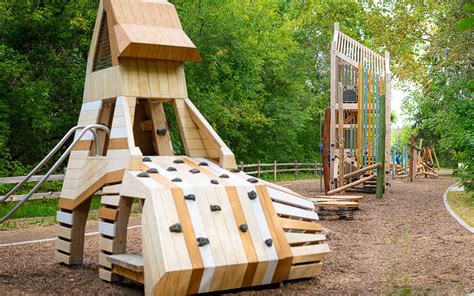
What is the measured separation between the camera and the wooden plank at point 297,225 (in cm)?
681

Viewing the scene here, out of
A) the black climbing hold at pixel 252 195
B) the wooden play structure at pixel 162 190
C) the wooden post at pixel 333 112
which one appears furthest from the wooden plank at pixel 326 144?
the black climbing hold at pixel 252 195

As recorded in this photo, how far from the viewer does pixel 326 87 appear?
42031 mm

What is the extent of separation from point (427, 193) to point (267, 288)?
15332mm

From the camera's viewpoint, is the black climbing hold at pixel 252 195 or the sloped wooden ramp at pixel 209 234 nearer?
the sloped wooden ramp at pixel 209 234

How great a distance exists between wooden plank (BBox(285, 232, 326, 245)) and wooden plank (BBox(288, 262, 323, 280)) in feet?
0.80

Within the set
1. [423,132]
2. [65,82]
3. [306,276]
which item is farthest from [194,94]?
[423,132]

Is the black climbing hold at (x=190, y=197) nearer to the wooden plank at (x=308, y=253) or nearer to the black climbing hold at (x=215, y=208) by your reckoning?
the black climbing hold at (x=215, y=208)

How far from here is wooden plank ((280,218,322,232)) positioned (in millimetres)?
6809

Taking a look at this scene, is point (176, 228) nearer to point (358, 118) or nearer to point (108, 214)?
point (108, 214)

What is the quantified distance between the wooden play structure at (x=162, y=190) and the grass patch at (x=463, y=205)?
20.2 feet

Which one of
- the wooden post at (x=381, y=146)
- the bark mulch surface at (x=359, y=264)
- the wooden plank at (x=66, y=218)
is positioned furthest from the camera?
the wooden post at (x=381, y=146)

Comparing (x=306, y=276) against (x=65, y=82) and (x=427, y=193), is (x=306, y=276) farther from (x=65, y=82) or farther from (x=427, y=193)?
(x=427, y=193)

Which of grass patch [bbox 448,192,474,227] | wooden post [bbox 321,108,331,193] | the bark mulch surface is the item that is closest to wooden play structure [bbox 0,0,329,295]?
the bark mulch surface

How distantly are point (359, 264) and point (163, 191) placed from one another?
3.20 meters
